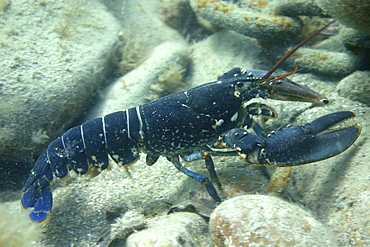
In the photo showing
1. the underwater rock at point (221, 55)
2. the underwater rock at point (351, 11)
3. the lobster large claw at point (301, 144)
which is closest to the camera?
the lobster large claw at point (301, 144)

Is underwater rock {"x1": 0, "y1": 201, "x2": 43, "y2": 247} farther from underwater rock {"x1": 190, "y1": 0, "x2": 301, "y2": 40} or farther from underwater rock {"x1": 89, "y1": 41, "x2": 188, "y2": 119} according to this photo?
underwater rock {"x1": 190, "y1": 0, "x2": 301, "y2": 40}

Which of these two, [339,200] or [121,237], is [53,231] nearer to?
[121,237]

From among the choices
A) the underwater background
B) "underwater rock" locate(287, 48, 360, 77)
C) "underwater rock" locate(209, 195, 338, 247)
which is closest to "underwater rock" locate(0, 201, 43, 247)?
the underwater background

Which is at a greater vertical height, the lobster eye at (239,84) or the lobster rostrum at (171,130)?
the lobster eye at (239,84)

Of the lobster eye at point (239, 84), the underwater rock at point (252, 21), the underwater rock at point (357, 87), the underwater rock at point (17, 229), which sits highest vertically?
the underwater rock at point (252, 21)

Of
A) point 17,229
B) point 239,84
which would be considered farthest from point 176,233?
point 239,84

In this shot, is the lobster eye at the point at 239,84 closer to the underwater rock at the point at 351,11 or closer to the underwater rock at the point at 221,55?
the underwater rock at the point at 351,11

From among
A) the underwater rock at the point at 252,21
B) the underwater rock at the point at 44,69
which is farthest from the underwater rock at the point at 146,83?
the underwater rock at the point at 252,21

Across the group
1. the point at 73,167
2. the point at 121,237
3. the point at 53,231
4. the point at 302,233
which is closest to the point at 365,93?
the point at 302,233
